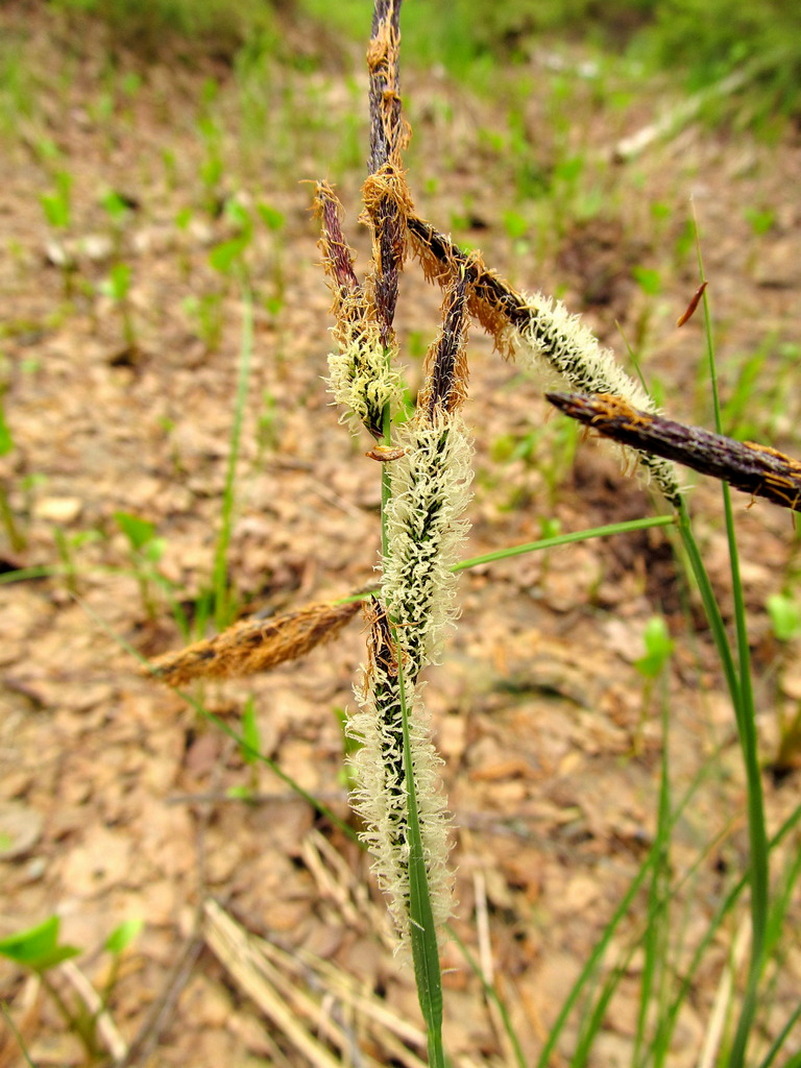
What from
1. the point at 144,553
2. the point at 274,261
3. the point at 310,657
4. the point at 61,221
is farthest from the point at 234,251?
the point at 310,657

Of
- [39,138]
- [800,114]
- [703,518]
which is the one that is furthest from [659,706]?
[800,114]

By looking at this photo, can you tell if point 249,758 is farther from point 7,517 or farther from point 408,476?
point 408,476

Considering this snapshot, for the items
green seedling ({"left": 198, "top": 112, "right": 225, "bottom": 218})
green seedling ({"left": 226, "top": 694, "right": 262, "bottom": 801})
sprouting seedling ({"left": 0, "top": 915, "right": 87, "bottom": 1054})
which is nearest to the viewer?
sprouting seedling ({"left": 0, "top": 915, "right": 87, "bottom": 1054})

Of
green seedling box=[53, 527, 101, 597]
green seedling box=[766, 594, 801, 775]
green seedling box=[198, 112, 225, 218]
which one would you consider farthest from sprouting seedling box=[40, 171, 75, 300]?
green seedling box=[766, 594, 801, 775]

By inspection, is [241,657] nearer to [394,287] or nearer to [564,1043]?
[394,287]

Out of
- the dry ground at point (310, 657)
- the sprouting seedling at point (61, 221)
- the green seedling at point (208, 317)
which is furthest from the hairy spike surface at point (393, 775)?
the sprouting seedling at point (61, 221)

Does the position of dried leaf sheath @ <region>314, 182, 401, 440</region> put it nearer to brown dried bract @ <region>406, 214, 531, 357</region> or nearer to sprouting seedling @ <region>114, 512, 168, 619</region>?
brown dried bract @ <region>406, 214, 531, 357</region>
